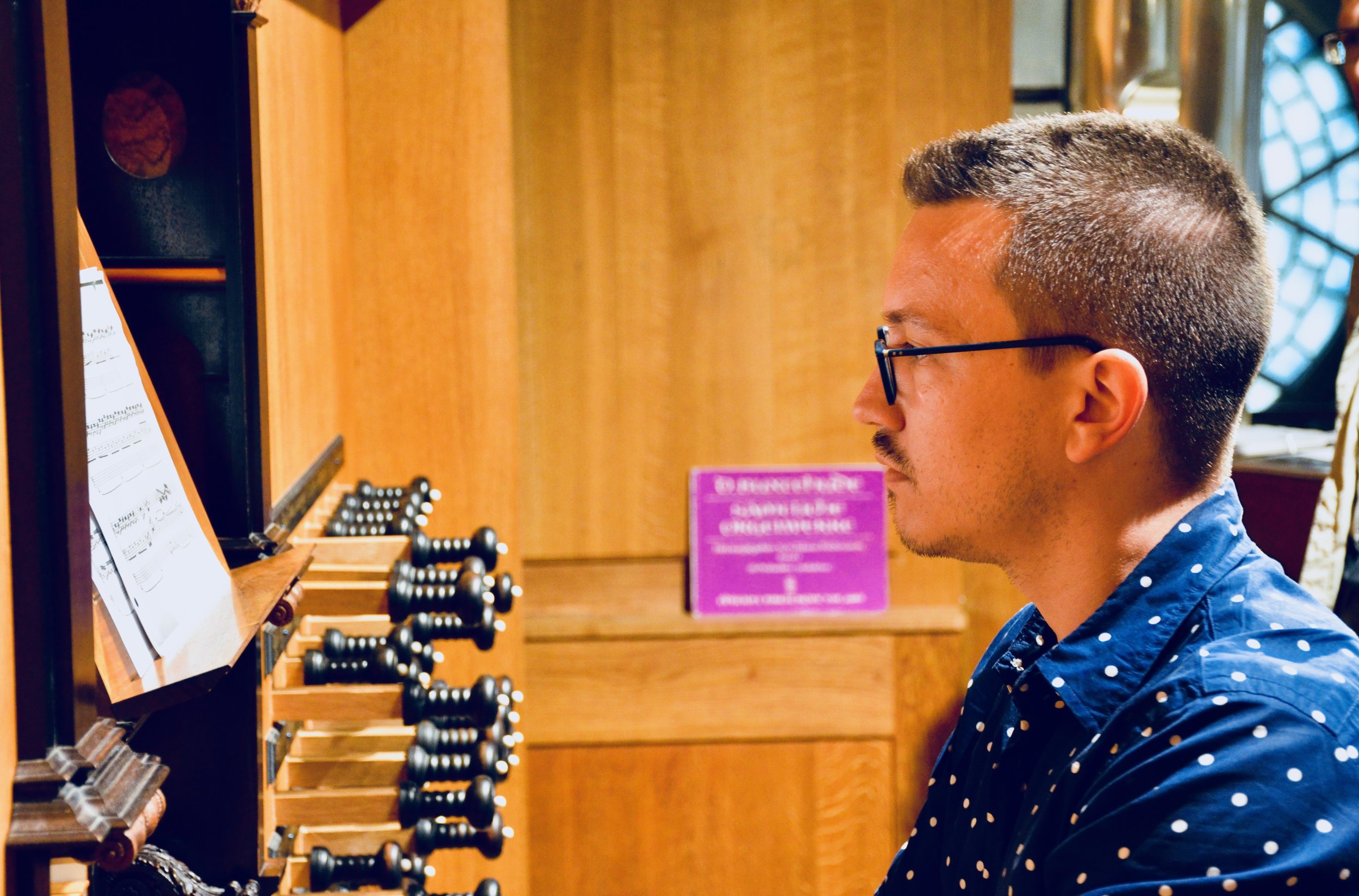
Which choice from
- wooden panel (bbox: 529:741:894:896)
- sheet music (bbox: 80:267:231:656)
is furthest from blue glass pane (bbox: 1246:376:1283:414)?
sheet music (bbox: 80:267:231:656)

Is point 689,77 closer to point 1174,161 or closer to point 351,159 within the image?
point 351,159

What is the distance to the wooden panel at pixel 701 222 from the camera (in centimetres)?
269

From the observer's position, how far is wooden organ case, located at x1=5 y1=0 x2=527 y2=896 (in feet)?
4.41

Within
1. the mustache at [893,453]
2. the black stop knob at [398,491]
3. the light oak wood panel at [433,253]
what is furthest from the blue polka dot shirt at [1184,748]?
the light oak wood panel at [433,253]

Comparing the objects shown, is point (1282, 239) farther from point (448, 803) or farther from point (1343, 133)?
point (448, 803)

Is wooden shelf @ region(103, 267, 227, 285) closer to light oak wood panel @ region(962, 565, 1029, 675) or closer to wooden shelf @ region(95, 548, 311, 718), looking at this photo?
wooden shelf @ region(95, 548, 311, 718)

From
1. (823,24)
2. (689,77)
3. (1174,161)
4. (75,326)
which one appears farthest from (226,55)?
(823,24)

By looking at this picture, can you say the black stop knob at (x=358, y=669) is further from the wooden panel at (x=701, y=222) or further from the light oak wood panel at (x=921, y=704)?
the light oak wood panel at (x=921, y=704)

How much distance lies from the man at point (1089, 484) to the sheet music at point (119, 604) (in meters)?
0.70

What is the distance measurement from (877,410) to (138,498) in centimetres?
71

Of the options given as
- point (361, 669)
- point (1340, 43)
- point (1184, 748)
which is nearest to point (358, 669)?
point (361, 669)

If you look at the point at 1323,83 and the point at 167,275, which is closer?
the point at 167,275

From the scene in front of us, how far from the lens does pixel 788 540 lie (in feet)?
9.20

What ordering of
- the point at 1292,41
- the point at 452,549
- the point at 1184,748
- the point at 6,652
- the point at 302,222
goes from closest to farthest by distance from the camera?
the point at 6,652 → the point at 1184,748 → the point at 452,549 → the point at 302,222 → the point at 1292,41
